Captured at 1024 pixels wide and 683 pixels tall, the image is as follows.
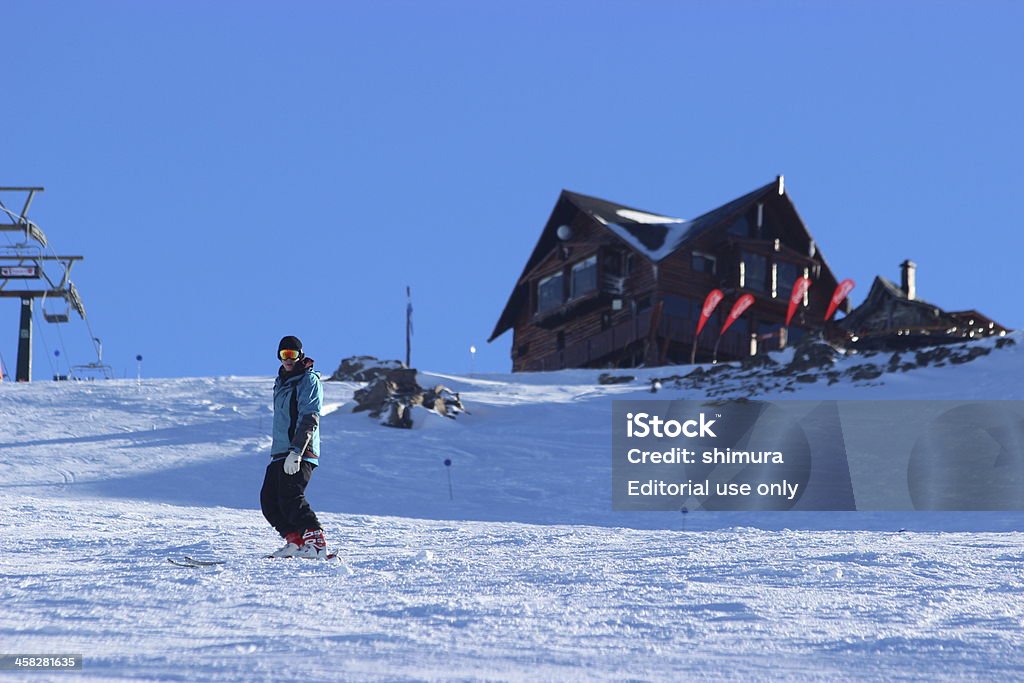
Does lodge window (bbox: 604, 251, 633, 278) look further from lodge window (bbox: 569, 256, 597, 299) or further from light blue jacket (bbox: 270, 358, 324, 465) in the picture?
light blue jacket (bbox: 270, 358, 324, 465)

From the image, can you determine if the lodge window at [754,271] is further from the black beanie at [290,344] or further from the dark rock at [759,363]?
the black beanie at [290,344]

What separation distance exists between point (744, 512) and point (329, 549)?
716cm

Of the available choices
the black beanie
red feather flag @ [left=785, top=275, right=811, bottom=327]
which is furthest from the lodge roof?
the black beanie

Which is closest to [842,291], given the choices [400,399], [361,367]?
[361,367]

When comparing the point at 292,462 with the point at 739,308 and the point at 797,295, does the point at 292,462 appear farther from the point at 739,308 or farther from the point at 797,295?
the point at 797,295

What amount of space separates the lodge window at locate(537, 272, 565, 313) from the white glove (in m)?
40.4

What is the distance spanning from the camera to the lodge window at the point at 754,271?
46.7m

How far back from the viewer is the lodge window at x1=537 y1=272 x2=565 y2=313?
161 ft

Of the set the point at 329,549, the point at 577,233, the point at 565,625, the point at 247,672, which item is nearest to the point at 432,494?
the point at 329,549

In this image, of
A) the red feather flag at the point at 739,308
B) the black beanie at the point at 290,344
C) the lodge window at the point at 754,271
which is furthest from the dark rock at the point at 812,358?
the black beanie at the point at 290,344

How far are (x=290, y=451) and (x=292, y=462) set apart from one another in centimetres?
16

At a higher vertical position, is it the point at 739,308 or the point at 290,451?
the point at 739,308

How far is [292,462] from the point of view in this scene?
823cm

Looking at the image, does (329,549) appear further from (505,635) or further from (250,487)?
(250,487)
